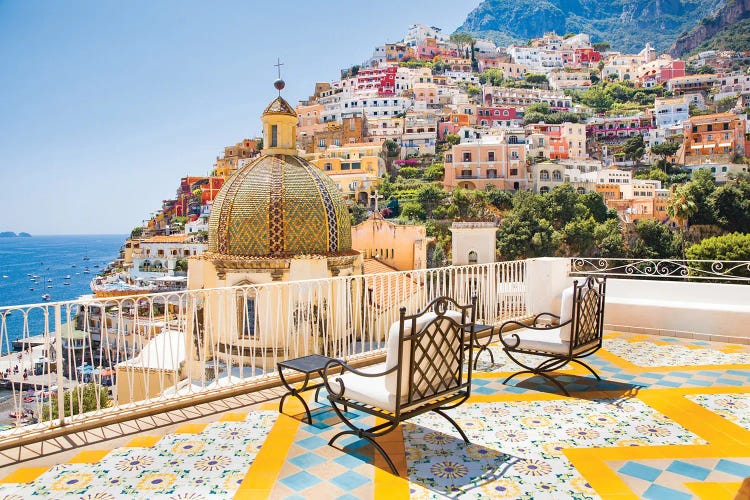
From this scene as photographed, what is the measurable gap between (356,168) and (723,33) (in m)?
113

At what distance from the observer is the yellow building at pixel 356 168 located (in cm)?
6462

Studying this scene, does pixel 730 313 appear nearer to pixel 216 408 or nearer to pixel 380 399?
pixel 380 399

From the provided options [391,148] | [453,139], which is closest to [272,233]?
[391,148]

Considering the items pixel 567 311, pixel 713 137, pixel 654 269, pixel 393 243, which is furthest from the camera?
pixel 713 137

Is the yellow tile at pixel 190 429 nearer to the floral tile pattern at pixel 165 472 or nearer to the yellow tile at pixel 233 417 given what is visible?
the floral tile pattern at pixel 165 472

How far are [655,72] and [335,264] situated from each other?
117150 mm

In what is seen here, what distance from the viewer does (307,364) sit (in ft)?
13.4

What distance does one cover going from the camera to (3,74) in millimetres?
90625

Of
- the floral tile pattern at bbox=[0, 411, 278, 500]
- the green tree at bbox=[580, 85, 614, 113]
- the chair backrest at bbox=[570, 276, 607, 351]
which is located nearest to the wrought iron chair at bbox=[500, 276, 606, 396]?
the chair backrest at bbox=[570, 276, 607, 351]

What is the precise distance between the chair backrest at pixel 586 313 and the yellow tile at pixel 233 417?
274 centimetres

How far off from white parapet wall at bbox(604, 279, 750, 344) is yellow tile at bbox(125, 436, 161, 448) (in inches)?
237

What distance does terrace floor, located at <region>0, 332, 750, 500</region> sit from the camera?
2.98m

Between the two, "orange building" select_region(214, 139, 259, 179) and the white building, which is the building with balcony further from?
"orange building" select_region(214, 139, 259, 179)

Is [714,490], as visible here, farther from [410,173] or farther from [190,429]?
[410,173]
